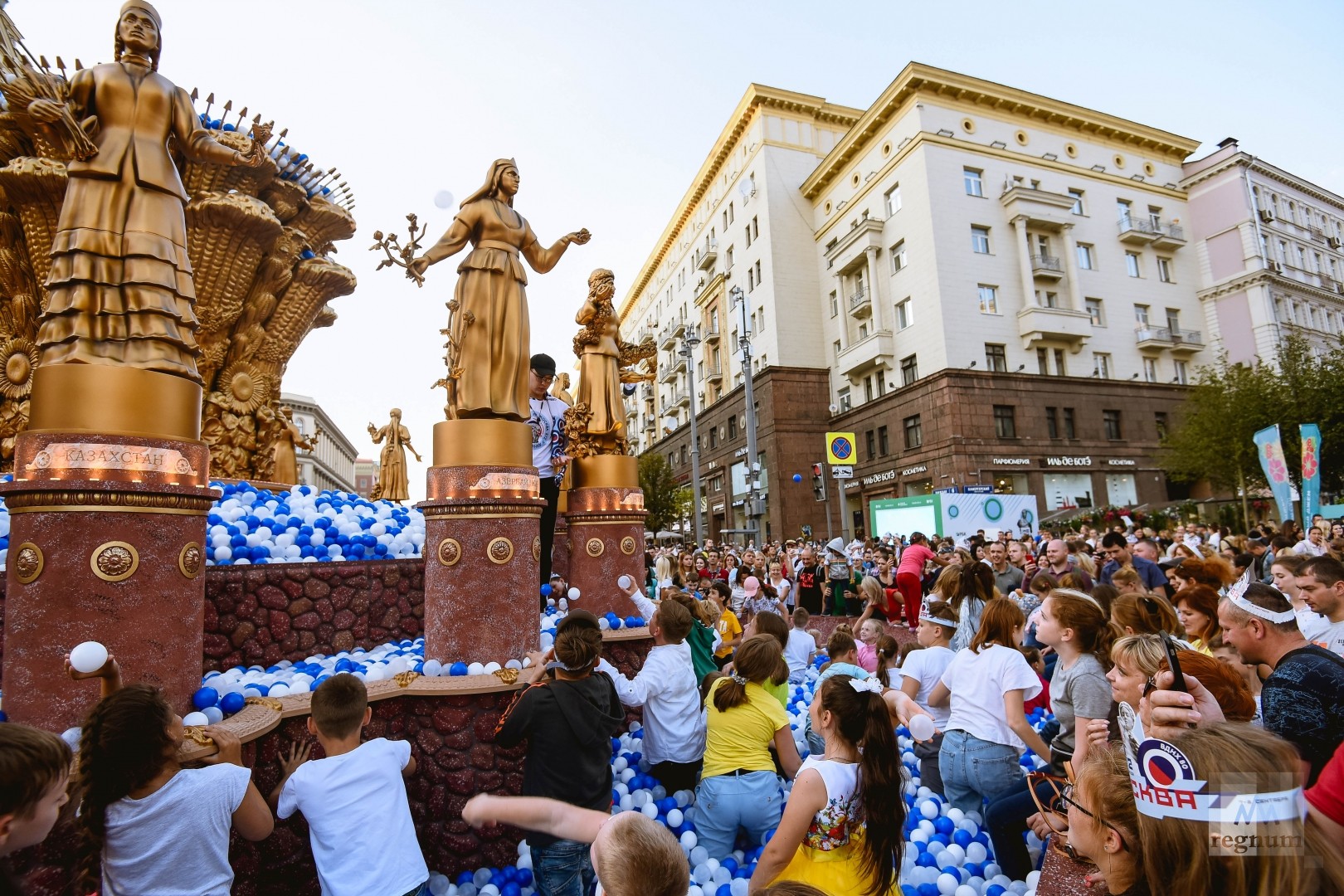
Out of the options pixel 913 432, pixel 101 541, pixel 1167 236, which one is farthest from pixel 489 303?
pixel 1167 236

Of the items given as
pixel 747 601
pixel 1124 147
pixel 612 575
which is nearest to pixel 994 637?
pixel 612 575

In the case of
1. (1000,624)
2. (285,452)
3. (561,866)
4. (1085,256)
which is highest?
(1085,256)

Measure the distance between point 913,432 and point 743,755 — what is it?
2909 cm

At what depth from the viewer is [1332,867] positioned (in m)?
1.45

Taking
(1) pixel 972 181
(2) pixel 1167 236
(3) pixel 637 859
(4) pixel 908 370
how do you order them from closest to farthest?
(3) pixel 637 859 → (1) pixel 972 181 → (4) pixel 908 370 → (2) pixel 1167 236

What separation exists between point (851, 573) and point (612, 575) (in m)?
8.21

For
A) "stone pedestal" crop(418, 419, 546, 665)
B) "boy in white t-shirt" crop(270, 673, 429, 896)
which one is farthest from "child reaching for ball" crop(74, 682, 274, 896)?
"stone pedestal" crop(418, 419, 546, 665)

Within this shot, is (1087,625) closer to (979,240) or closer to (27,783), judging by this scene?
(27,783)

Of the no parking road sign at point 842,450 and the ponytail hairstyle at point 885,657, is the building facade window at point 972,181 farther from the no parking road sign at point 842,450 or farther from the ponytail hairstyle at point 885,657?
the ponytail hairstyle at point 885,657

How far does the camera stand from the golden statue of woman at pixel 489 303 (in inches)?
226

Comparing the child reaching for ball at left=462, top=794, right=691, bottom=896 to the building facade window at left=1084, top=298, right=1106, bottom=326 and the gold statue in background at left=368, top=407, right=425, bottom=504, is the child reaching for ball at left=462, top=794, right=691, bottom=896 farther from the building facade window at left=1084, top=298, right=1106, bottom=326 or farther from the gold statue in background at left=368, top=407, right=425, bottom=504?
the building facade window at left=1084, top=298, right=1106, bottom=326

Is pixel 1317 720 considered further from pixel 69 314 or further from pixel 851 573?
pixel 851 573

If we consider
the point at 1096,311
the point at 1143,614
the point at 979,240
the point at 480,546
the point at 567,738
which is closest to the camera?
the point at 567,738

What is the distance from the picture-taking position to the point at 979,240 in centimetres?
3194
